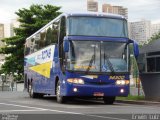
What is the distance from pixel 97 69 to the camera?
2133cm

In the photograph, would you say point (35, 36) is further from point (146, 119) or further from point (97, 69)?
point (146, 119)

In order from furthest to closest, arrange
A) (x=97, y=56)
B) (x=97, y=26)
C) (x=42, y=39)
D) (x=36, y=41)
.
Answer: (x=36, y=41)
(x=42, y=39)
(x=97, y=26)
(x=97, y=56)

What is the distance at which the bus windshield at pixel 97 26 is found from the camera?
21609 mm

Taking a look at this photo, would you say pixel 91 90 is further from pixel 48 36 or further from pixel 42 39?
pixel 42 39

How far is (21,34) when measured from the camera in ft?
203

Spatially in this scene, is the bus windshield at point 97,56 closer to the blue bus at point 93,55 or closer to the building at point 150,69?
the blue bus at point 93,55

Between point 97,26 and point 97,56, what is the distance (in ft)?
4.55

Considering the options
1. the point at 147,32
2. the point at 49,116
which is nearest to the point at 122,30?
the point at 49,116

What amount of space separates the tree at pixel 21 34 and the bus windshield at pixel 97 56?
4016 centimetres

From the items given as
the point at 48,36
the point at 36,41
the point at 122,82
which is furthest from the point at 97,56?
the point at 36,41

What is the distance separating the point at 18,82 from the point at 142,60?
→ 41042 mm

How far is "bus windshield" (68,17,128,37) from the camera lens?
70.9ft

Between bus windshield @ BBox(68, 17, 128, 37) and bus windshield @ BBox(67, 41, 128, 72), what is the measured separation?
1.51 feet

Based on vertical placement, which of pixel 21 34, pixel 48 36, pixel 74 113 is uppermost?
pixel 21 34
